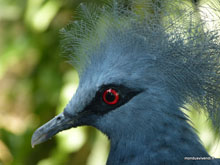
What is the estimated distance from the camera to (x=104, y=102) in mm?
1731

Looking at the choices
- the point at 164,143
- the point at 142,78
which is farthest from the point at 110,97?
the point at 164,143

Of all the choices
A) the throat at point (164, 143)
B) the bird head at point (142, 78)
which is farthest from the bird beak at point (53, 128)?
the throat at point (164, 143)

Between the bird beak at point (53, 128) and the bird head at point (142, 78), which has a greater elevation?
the bird head at point (142, 78)

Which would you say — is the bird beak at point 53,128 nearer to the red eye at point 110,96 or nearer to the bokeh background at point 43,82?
the red eye at point 110,96

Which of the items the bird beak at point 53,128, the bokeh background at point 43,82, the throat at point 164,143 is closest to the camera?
the throat at point 164,143

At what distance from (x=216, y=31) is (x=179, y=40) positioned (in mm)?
176

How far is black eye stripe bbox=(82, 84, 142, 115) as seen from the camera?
5.55ft

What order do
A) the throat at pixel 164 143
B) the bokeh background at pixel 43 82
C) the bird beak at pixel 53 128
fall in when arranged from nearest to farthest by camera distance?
1. the throat at pixel 164 143
2. the bird beak at pixel 53 128
3. the bokeh background at pixel 43 82

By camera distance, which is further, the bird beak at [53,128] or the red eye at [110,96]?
the bird beak at [53,128]

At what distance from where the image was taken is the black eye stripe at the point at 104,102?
1690 millimetres

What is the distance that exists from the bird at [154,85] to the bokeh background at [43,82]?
0.99 metres

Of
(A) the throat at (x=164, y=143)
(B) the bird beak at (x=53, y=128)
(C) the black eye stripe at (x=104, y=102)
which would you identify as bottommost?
(A) the throat at (x=164, y=143)

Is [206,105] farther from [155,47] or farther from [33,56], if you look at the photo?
[33,56]

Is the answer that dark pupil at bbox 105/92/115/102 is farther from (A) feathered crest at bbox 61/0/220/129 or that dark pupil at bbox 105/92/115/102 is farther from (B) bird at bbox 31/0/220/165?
(A) feathered crest at bbox 61/0/220/129
